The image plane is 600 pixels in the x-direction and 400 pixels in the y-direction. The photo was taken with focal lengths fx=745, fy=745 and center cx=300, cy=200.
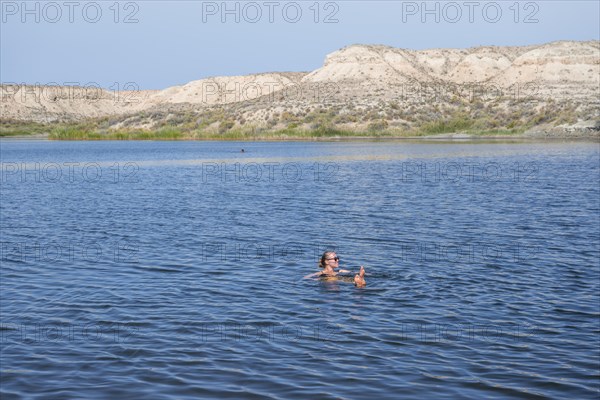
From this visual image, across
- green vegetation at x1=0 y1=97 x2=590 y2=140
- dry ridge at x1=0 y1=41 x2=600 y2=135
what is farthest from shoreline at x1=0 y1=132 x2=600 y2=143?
dry ridge at x1=0 y1=41 x2=600 y2=135

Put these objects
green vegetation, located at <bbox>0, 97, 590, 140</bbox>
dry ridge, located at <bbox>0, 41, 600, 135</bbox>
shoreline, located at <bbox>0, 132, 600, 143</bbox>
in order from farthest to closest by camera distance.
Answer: dry ridge, located at <bbox>0, 41, 600, 135</bbox> → green vegetation, located at <bbox>0, 97, 590, 140</bbox> → shoreline, located at <bbox>0, 132, 600, 143</bbox>

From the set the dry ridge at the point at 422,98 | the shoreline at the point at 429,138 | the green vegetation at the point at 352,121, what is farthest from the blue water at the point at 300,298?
the dry ridge at the point at 422,98

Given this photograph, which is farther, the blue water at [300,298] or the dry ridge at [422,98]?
the dry ridge at [422,98]

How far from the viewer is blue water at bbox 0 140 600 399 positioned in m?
12.0

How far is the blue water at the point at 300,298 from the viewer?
1196 centimetres

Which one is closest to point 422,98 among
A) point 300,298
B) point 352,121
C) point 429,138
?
point 352,121

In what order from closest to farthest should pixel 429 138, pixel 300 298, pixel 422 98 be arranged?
pixel 300 298, pixel 429 138, pixel 422 98

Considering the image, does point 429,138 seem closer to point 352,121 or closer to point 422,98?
point 352,121

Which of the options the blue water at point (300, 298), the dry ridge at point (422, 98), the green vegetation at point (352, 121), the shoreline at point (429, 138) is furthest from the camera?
the dry ridge at point (422, 98)

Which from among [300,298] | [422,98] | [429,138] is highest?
[422,98]

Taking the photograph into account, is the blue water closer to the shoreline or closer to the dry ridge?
the shoreline

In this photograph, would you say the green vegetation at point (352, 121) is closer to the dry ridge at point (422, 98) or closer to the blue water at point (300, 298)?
the dry ridge at point (422, 98)

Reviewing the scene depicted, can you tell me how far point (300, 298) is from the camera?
17297mm

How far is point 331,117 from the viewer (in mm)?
125938
